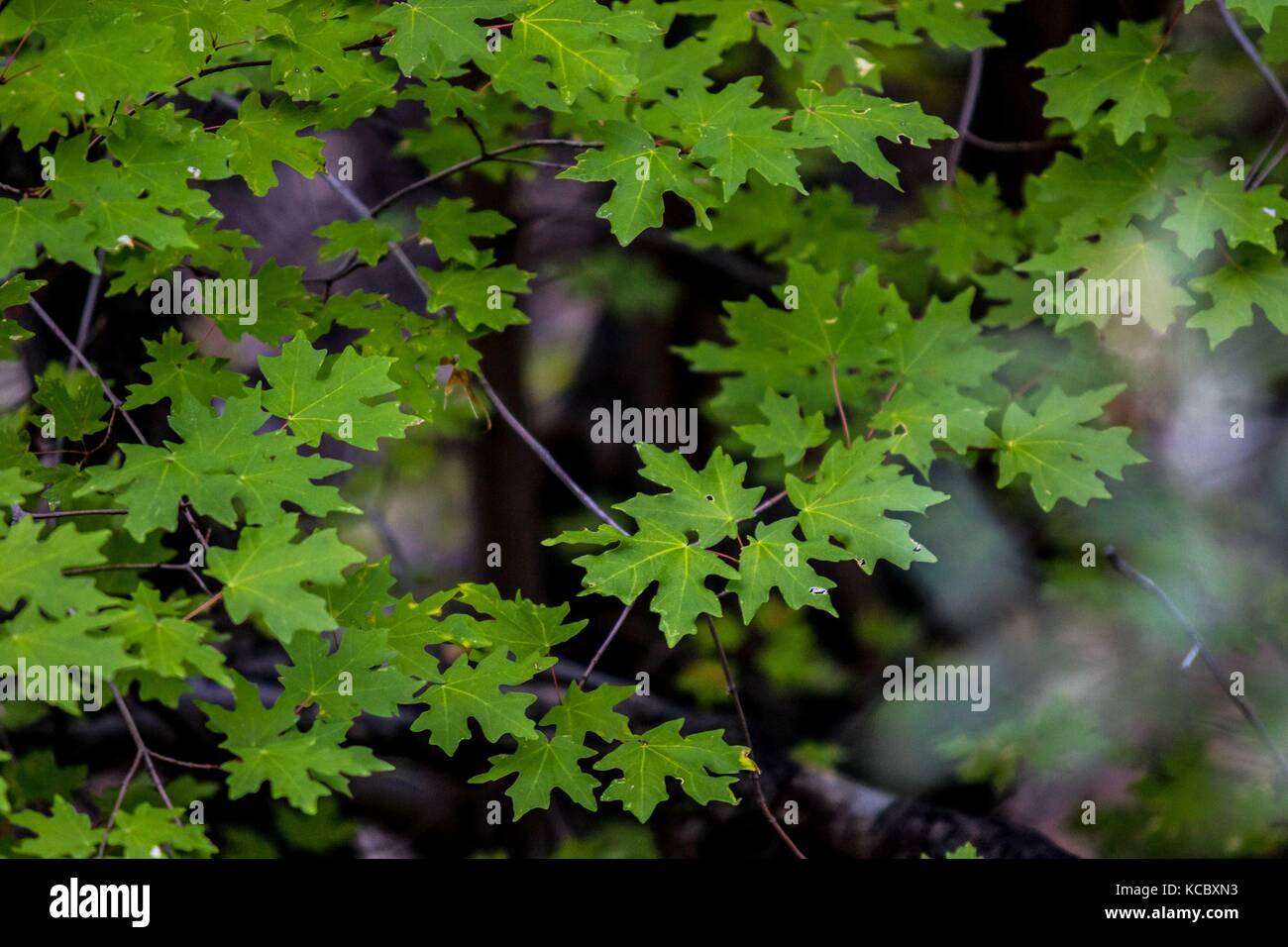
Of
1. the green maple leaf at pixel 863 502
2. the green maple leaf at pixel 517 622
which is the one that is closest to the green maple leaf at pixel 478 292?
the green maple leaf at pixel 517 622

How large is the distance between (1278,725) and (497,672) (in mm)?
2846

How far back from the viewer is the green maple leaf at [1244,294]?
8.64ft

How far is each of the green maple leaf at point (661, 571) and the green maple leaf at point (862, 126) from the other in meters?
0.80

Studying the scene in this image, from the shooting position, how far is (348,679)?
6.76 ft

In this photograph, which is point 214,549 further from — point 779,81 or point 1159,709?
point 779,81

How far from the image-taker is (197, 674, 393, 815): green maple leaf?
1.89 metres

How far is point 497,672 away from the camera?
2.15 metres

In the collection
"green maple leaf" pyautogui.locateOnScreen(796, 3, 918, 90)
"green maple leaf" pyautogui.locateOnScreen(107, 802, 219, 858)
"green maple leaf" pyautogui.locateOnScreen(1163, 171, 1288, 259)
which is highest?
"green maple leaf" pyautogui.locateOnScreen(796, 3, 918, 90)

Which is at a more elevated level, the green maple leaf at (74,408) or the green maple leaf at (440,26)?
the green maple leaf at (440,26)

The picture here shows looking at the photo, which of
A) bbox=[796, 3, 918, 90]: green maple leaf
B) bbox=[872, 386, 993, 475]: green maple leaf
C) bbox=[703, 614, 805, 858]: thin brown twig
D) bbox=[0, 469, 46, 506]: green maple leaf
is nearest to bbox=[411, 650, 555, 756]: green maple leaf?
bbox=[703, 614, 805, 858]: thin brown twig

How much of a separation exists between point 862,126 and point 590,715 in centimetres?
125

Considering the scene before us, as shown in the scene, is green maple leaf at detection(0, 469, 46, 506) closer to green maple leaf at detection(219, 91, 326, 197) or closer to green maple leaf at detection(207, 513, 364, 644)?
green maple leaf at detection(207, 513, 364, 644)

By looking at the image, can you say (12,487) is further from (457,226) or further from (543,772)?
(457,226)

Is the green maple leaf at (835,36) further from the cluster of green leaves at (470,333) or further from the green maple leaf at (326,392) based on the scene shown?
the green maple leaf at (326,392)
